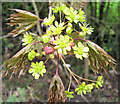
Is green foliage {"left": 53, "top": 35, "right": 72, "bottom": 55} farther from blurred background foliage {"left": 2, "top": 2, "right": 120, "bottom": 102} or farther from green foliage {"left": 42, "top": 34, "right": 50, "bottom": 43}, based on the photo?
blurred background foliage {"left": 2, "top": 2, "right": 120, "bottom": 102}

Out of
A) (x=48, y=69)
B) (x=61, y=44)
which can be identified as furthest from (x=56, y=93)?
(x=48, y=69)

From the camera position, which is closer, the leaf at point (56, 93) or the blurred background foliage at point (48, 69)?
the leaf at point (56, 93)

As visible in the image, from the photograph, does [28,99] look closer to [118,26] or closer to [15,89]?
[15,89]

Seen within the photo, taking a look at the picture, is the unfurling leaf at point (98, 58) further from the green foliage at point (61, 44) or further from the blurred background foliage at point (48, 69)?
the blurred background foliage at point (48, 69)

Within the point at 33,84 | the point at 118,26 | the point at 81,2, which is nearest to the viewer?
the point at 81,2

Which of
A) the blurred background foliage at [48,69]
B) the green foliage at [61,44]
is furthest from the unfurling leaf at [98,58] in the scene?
the blurred background foliage at [48,69]

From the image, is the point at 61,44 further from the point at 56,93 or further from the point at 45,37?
the point at 56,93

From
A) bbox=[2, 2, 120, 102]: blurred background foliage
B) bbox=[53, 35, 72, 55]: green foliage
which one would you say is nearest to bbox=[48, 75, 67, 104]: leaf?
bbox=[53, 35, 72, 55]: green foliage

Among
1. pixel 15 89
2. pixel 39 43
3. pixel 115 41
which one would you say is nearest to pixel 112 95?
pixel 115 41
